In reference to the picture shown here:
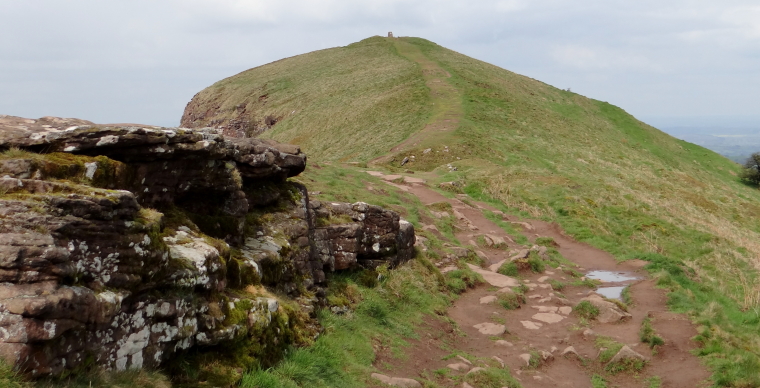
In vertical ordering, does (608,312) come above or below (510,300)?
above

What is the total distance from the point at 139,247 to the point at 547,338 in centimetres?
1195

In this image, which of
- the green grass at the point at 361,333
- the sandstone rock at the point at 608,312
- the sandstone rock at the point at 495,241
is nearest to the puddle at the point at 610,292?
the sandstone rock at the point at 608,312

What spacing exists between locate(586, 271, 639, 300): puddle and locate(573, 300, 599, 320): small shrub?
73.1 inches

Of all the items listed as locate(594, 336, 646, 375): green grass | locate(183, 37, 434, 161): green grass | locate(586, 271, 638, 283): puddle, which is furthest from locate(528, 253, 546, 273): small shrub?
locate(183, 37, 434, 161): green grass

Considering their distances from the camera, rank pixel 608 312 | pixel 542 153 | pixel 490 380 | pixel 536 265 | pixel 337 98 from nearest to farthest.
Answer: pixel 490 380
pixel 608 312
pixel 536 265
pixel 542 153
pixel 337 98

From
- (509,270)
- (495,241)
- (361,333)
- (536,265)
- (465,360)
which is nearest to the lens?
(361,333)

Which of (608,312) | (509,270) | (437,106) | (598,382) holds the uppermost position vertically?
(437,106)

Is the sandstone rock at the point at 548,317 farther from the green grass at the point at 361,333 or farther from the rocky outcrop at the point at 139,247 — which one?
the rocky outcrop at the point at 139,247

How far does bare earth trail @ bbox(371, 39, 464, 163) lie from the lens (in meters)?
48.2

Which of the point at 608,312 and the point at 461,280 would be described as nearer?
the point at 608,312

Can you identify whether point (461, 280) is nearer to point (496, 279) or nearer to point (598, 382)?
point (496, 279)

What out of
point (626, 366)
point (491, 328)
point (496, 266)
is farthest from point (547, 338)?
point (496, 266)

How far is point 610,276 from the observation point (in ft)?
69.6

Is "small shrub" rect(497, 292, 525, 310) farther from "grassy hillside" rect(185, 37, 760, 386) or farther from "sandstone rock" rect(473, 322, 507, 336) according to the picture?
"grassy hillside" rect(185, 37, 760, 386)
